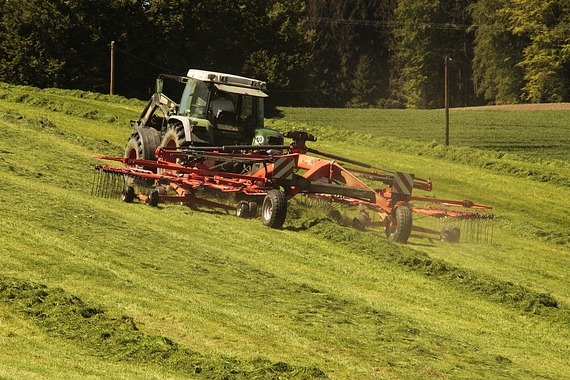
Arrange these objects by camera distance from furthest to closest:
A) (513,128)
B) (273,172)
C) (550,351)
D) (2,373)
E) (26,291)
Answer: (513,128) → (273,172) → (550,351) → (26,291) → (2,373)

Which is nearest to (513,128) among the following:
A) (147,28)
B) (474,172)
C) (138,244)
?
(147,28)

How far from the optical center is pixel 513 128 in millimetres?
57469

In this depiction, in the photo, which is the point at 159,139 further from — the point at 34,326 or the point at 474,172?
the point at 474,172

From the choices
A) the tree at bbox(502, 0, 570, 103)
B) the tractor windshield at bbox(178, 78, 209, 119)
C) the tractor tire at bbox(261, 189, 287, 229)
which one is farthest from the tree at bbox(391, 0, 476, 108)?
the tractor tire at bbox(261, 189, 287, 229)

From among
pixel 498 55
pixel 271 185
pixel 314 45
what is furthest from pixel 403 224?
pixel 498 55

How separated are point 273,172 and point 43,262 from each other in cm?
585

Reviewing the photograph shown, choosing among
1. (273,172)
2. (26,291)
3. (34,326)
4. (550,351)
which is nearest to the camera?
(34,326)

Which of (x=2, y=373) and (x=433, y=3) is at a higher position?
(x=433, y=3)

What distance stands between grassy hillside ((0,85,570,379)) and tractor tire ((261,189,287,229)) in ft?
0.59

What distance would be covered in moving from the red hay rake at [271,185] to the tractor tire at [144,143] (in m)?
0.48

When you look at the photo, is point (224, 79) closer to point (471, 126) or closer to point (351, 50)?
point (471, 126)

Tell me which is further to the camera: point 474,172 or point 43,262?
point 474,172

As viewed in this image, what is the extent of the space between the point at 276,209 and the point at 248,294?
4.90 m

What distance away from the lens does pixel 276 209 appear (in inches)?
667
